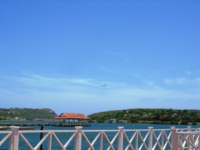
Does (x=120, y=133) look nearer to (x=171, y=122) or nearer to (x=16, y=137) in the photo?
(x=16, y=137)

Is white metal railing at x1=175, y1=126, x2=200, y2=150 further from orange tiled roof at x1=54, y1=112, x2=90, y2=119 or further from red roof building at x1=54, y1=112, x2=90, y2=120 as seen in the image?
orange tiled roof at x1=54, y1=112, x2=90, y2=119

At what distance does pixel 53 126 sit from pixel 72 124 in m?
5.81

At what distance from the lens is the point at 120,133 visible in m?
10.7

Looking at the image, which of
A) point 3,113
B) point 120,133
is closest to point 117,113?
point 3,113

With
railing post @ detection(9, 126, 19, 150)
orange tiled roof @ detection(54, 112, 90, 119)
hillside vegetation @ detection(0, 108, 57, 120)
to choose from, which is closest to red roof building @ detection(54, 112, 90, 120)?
orange tiled roof @ detection(54, 112, 90, 119)

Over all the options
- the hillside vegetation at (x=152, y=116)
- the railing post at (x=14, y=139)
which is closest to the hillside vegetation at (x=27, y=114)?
the hillside vegetation at (x=152, y=116)

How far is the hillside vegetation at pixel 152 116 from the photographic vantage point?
344ft

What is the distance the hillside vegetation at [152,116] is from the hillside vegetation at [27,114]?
2413 centimetres

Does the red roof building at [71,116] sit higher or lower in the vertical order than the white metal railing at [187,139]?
higher

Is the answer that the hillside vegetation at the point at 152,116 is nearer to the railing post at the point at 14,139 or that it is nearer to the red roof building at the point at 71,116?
the red roof building at the point at 71,116

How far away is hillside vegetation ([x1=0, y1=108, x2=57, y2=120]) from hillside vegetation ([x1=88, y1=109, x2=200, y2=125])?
2413cm

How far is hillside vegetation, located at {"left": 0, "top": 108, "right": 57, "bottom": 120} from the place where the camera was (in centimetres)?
11881

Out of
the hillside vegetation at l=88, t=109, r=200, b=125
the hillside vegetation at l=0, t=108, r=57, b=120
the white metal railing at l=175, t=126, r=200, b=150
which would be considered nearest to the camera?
the white metal railing at l=175, t=126, r=200, b=150

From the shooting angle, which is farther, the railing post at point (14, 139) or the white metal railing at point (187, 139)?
the white metal railing at point (187, 139)
